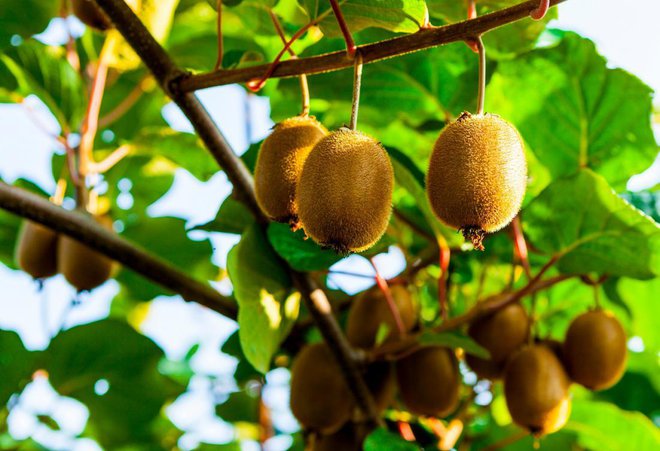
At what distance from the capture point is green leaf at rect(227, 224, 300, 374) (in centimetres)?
116

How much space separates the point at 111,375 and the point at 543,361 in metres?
0.95

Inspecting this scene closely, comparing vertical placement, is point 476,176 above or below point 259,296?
below

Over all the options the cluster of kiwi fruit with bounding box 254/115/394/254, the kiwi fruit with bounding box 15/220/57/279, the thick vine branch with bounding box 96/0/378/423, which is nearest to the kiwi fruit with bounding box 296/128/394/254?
the cluster of kiwi fruit with bounding box 254/115/394/254

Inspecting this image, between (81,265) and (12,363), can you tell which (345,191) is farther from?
(12,363)

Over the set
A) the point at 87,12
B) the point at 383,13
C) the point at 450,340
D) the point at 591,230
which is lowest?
the point at 450,340

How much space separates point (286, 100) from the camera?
5.02ft

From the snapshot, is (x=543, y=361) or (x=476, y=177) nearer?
(x=476, y=177)

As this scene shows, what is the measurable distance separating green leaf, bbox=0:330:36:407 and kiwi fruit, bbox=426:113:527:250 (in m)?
1.10

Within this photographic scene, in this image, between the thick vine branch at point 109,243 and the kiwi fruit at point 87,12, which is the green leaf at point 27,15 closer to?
the kiwi fruit at point 87,12

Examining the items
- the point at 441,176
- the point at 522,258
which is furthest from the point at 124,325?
the point at 441,176

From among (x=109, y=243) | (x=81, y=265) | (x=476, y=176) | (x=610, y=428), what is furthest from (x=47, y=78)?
(x=610, y=428)

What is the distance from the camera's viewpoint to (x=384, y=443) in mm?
1176

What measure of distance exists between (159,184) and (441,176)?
1.28 meters

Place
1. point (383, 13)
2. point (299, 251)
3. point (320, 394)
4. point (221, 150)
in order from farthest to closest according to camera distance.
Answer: point (320, 394) → point (299, 251) → point (221, 150) → point (383, 13)
